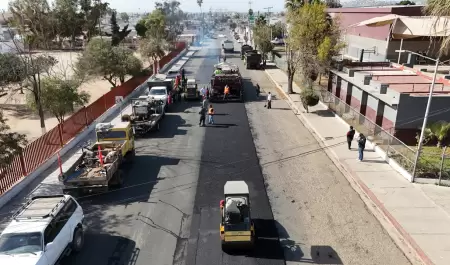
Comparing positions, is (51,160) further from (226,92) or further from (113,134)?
(226,92)

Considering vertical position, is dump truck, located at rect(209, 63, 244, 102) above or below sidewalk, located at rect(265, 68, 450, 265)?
above

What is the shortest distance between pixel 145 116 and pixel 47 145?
279 inches

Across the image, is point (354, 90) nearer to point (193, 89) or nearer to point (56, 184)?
point (193, 89)

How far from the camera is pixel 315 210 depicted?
15023 mm

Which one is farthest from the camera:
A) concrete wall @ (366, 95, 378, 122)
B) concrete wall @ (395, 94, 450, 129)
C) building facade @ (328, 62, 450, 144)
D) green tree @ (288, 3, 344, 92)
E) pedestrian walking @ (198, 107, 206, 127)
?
green tree @ (288, 3, 344, 92)

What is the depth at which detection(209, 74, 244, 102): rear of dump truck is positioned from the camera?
3303cm

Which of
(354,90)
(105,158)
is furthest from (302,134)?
(105,158)

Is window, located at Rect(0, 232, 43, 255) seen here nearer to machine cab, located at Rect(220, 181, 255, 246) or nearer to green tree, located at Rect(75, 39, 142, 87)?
machine cab, located at Rect(220, 181, 255, 246)

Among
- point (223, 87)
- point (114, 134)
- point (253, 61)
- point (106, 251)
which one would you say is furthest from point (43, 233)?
point (253, 61)

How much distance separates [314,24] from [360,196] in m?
21.0

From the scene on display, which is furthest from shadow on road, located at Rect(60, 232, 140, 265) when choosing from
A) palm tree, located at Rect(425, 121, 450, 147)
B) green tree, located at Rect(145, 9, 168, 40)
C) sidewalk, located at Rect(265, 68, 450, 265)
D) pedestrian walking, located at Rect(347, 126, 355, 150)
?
A: green tree, located at Rect(145, 9, 168, 40)

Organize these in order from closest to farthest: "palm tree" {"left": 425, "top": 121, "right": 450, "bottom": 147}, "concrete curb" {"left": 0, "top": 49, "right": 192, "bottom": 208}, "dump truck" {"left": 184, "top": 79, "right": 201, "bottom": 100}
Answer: "concrete curb" {"left": 0, "top": 49, "right": 192, "bottom": 208}
"palm tree" {"left": 425, "top": 121, "right": 450, "bottom": 147}
"dump truck" {"left": 184, "top": 79, "right": 201, "bottom": 100}

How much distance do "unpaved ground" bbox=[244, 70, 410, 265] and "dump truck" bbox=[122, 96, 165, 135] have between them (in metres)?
6.85

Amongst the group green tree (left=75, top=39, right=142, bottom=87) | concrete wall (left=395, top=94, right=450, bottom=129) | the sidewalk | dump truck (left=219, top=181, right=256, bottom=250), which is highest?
green tree (left=75, top=39, right=142, bottom=87)
